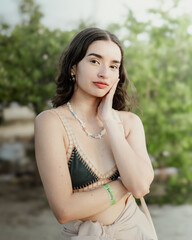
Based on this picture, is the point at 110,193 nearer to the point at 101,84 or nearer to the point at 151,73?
the point at 101,84

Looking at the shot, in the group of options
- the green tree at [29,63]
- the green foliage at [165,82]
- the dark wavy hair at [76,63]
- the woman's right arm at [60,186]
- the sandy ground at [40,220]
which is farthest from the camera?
the green tree at [29,63]

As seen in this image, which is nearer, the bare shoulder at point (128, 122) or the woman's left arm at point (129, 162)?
the woman's left arm at point (129, 162)

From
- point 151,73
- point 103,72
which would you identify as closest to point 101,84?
point 103,72

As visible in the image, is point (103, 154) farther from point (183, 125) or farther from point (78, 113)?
point (183, 125)

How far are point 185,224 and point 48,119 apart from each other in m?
4.12

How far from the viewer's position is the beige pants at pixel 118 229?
1635 millimetres

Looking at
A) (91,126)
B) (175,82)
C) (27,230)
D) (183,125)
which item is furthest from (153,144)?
(91,126)

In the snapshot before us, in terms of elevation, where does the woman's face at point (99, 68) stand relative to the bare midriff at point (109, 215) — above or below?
above

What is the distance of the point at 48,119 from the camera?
1.68 meters

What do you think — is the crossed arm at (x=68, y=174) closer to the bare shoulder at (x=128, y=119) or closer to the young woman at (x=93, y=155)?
the young woman at (x=93, y=155)

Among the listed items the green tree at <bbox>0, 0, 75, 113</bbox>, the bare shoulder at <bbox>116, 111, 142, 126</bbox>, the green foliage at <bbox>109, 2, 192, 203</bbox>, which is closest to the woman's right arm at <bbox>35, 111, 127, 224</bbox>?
the bare shoulder at <bbox>116, 111, 142, 126</bbox>

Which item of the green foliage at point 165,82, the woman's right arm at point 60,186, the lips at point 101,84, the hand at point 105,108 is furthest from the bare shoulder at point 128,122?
the green foliage at point 165,82

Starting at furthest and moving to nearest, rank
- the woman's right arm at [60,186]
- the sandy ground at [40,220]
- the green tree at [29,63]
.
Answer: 1. the green tree at [29,63]
2. the sandy ground at [40,220]
3. the woman's right arm at [60,186]

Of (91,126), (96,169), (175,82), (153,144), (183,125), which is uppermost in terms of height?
(91,126)
